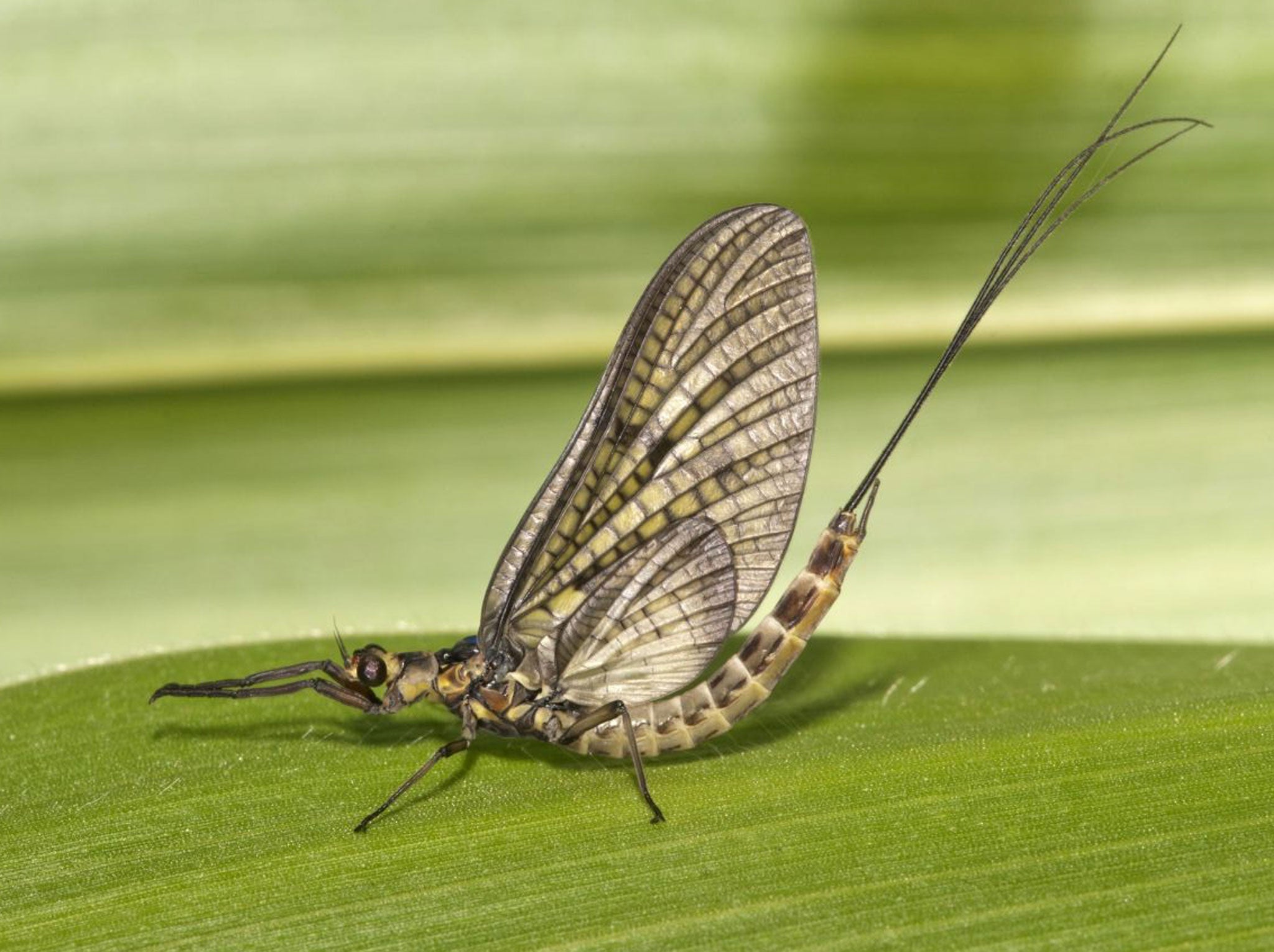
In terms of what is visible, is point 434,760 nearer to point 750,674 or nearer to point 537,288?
point 750,674

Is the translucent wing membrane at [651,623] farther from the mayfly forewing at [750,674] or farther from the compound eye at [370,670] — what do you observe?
the compound eye at [370,670]

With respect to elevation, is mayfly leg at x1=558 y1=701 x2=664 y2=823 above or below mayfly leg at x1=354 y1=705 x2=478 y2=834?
above

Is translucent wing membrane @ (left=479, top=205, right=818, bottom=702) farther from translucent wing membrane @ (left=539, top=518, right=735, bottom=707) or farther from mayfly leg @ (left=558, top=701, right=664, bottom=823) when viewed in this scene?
mayfly leg @ (left=558, top=701, right=664, bottom=823)

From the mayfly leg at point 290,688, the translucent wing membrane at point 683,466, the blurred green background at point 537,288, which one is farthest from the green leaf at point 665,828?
the blurred green background at point 537,288

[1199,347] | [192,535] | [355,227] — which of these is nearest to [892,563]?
[1199,347]

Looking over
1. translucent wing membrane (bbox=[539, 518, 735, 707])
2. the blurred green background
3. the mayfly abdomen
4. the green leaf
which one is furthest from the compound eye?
the blurred green background

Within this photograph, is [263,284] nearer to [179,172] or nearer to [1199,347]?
[179,172]
